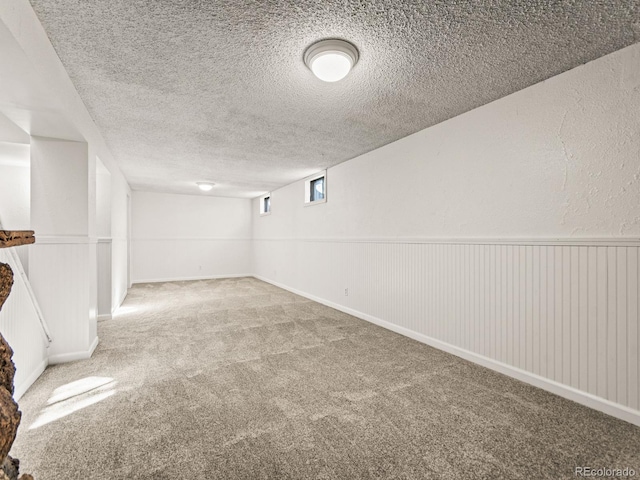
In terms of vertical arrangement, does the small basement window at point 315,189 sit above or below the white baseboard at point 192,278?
above

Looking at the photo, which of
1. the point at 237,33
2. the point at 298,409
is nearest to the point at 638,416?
the point at 298,409

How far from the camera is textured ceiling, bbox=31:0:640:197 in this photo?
4.87ft

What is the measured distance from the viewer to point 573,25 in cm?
157

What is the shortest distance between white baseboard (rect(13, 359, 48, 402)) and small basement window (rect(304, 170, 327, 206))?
3.78 meters

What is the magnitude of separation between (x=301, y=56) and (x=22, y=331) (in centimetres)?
275

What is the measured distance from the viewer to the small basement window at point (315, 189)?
4.87 m

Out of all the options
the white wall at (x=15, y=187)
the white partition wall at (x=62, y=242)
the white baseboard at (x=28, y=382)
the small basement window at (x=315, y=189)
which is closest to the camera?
the white baseboard at (x=28, y=382)

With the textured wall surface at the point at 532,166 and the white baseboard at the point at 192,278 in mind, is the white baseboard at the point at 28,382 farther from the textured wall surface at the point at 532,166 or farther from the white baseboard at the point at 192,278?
the white baseboard at the point at 192,278

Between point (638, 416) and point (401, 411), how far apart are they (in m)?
1.32

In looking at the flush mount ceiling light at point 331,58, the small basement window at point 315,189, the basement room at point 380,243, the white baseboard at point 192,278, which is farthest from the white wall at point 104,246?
the white baseboard at point 192,278

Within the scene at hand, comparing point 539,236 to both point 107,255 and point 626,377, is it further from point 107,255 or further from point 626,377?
point 107,255

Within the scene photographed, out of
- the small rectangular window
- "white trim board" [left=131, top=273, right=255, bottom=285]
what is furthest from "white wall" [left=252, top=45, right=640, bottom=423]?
"white trim board" [left=131, top=273, right=255, bottom=285]

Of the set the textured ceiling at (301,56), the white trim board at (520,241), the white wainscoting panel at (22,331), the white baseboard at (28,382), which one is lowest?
the white baseboard at (28,382)

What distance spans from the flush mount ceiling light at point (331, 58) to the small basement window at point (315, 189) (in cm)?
297
